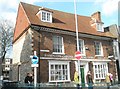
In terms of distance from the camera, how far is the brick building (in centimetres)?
1905

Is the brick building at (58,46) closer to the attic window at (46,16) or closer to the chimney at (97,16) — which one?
the attic window at (46,16)

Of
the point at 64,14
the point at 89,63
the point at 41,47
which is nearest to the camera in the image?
the point at 41,47

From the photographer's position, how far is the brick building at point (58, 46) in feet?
62.5

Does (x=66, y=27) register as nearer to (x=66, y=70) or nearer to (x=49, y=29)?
(x=49, y=29)

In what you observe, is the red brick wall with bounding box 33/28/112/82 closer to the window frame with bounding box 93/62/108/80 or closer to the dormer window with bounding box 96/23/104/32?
the window frame with bounding box 93/62/108/80

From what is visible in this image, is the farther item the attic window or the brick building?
the attic window

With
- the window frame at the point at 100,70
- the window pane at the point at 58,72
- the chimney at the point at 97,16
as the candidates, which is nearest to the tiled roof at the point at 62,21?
the chimney at the point at 97,16

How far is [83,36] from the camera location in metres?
22.7

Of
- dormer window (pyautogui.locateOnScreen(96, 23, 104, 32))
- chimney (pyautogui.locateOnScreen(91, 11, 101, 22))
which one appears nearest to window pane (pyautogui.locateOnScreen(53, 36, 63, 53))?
dormer window (pyautogui.locateOnScreen(96, 23, 104, 32))

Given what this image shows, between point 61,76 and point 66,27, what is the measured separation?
18.9ft

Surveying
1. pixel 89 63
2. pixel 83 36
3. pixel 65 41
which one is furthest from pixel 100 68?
pixel 65 41

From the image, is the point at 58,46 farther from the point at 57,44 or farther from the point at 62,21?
the point at 62,21

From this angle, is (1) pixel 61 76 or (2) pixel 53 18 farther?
(2) pixel 53 18

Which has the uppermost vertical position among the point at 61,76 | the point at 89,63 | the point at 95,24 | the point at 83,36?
the point at 95,24
